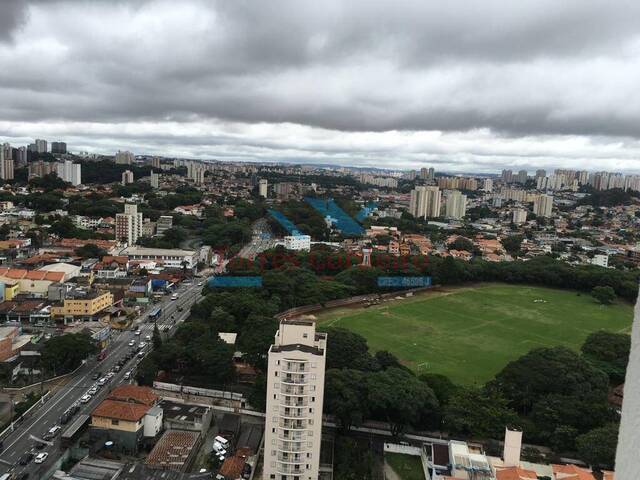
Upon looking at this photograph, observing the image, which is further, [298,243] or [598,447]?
[298,243]

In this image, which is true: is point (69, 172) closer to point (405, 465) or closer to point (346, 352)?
point (346, 352)

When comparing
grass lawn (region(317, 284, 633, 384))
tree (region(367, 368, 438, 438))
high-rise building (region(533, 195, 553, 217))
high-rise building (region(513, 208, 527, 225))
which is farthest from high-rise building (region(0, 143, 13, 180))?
high-rise building (region(533, 195, 553, 217))

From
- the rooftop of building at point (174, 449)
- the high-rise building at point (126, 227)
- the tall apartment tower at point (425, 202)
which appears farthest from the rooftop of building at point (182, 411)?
the tall apartment tower at point (425, 202)

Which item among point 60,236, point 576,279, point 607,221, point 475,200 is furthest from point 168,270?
point 475,200

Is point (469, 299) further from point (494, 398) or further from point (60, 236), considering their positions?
point (60, 236)

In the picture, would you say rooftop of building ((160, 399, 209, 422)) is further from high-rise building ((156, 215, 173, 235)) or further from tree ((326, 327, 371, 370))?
high-rise building ((156, 215, 173, 235))

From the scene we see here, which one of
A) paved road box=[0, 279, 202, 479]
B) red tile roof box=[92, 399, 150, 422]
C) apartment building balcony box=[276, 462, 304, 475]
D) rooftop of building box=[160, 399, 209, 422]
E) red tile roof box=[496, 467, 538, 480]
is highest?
red tile roof box=[496, 467, 538, 480]

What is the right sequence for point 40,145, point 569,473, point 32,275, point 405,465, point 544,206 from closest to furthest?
point 569,473 < point 405,465 < point 32,275 < point 544,206 < point 40,145

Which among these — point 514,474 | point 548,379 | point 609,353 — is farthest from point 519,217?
point 514,474
